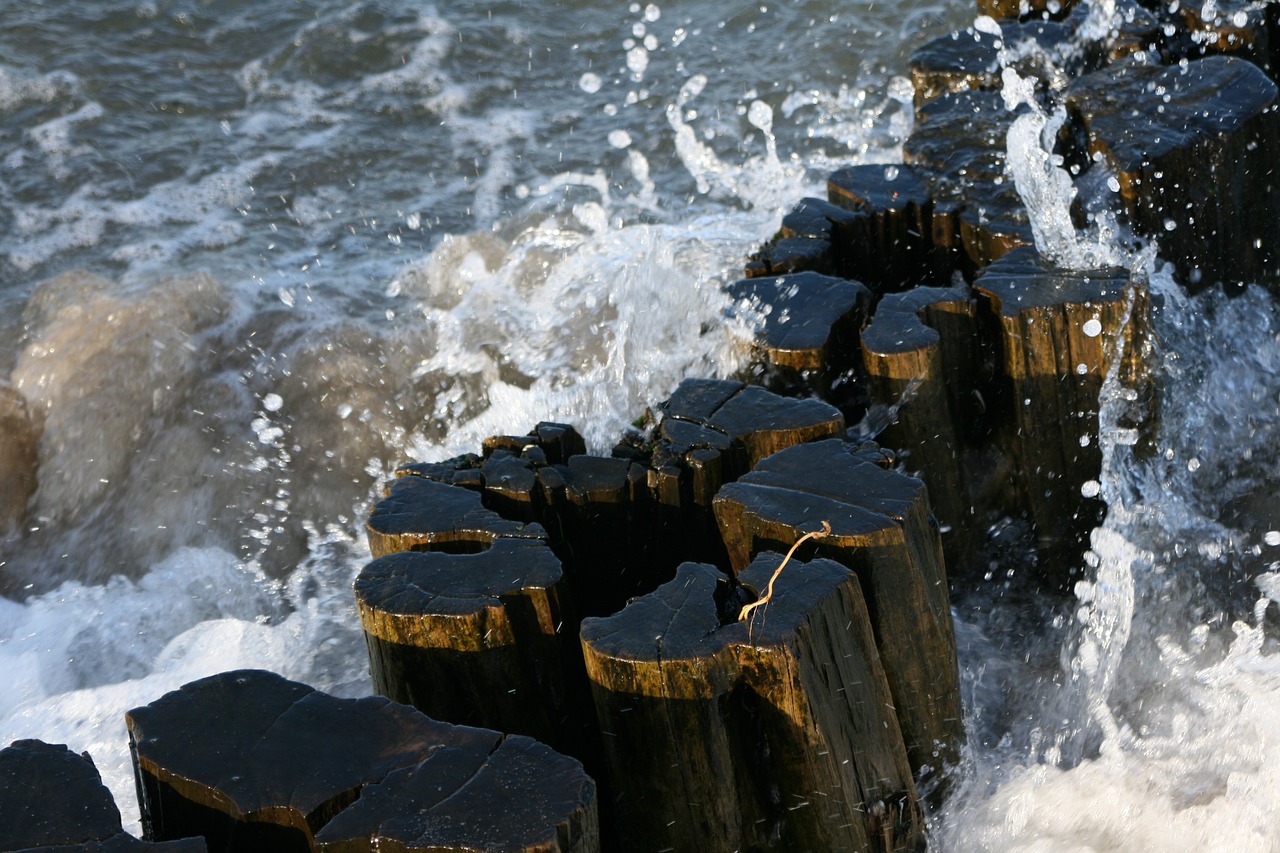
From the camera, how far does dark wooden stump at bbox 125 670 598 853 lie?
1736mm

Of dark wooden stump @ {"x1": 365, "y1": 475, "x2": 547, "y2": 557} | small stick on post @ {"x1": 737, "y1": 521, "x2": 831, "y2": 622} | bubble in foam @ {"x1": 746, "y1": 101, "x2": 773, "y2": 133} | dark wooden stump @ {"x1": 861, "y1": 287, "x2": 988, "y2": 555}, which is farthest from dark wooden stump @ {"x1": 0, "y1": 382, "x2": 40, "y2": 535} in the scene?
bubble in foam @ {"x1": 746, "y1": 101, "x2": 773, "y2": 133}

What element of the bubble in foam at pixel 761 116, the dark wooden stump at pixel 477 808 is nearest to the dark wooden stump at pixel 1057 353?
the dark wooden stump at pixel 477 808

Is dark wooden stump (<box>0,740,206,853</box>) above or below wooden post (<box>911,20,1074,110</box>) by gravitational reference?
below

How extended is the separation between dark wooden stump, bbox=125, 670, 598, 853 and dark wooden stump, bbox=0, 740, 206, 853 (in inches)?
3.9

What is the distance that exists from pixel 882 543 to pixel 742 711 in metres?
0.44

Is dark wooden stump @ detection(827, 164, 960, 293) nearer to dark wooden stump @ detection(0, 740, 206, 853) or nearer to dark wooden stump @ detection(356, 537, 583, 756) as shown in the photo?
dark wooden stump @ detection(356, 537, 583, 756)

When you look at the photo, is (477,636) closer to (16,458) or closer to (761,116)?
(16,458)

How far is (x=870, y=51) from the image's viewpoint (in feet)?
27.1

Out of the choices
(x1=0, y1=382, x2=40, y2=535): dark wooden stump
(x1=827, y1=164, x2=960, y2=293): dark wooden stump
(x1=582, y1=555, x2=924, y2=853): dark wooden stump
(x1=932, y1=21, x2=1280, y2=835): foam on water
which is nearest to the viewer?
(x1=582, y1=555, x2=924, y2=853): dark wooden stump

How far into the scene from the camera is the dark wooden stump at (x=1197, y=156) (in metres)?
3.70

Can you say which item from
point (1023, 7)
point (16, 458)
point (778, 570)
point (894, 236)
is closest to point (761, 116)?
point (1023, 7)

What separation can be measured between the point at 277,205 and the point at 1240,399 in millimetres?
5406

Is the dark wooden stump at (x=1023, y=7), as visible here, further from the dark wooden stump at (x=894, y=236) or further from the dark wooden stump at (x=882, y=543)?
the dark wooden stump at (x=882, y=543)

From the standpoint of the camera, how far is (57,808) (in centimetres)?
181
